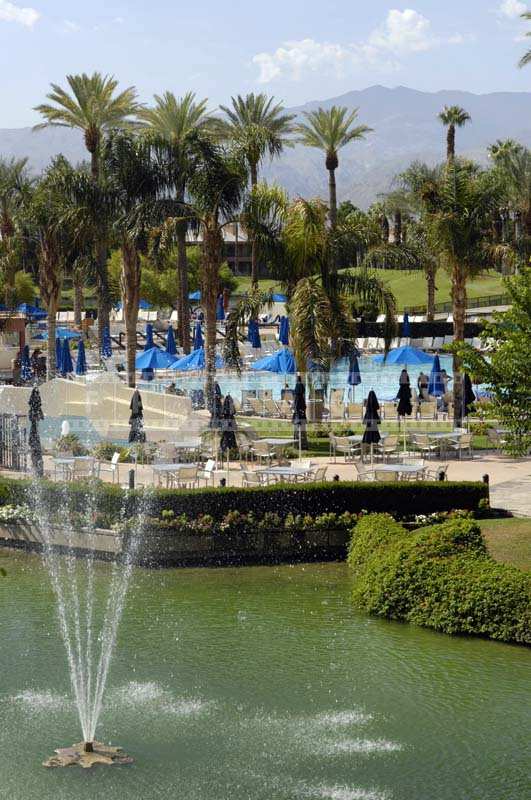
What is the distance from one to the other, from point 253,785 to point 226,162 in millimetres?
25077

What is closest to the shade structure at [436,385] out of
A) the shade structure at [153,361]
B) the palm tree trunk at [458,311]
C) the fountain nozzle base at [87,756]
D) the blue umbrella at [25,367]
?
the palm tree trunk at [458,311]

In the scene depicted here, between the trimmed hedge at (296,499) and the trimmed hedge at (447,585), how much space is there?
7.53 ft

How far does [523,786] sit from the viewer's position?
13.2m

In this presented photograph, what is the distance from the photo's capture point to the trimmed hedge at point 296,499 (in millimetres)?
23188

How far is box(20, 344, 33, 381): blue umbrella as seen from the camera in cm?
5019

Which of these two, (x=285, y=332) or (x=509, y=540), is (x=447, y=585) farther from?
(x=285, y=332)

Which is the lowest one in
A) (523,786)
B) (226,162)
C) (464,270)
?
(523,786)

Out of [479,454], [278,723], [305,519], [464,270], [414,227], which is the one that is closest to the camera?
[278,723]

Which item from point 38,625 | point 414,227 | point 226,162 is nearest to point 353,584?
point 38,625

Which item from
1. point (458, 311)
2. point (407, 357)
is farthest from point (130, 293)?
point (458, 311)

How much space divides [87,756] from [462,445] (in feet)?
59.9

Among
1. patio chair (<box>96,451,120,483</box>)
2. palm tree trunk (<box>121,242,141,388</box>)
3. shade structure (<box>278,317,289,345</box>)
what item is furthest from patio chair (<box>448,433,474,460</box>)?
shade structure (<box>278,317,289,345</box>)

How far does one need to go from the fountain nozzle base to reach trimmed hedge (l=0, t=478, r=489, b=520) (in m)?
9.26

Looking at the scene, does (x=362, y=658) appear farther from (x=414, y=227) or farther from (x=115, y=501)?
(x=414, y=227)
